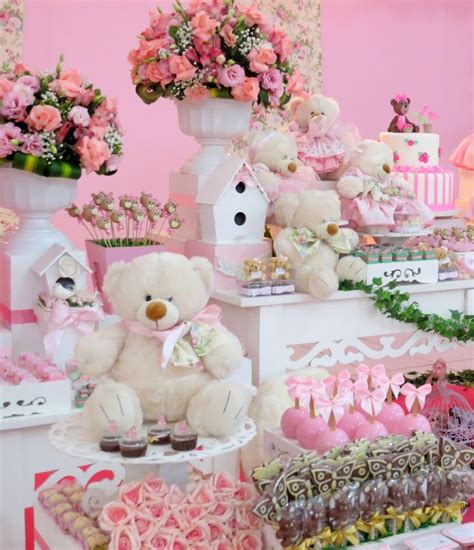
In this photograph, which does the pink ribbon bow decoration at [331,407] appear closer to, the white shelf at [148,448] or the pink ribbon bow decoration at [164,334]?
the white shelf at [148,448]

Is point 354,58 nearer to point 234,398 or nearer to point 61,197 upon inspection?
point 61,197

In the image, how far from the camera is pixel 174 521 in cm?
149

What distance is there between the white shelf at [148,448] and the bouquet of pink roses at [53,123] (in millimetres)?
783

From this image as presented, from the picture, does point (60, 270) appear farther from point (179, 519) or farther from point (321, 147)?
point (321, 147)

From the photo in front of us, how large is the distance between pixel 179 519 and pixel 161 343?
0.39 meters

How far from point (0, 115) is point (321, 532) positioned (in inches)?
52.0

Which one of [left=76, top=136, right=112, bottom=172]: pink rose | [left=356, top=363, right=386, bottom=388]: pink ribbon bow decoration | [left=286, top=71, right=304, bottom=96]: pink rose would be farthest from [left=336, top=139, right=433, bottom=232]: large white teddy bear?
[left=356, top=363, right=386, bottom=388]: pink ribbon bow decoration

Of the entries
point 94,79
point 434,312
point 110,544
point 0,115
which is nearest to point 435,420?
point 434,312

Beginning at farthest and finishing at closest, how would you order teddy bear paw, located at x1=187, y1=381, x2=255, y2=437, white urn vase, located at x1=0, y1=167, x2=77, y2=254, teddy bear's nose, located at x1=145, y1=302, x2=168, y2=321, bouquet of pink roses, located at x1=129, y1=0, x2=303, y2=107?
bouquet of pink roses, located at x1=129, y1=0, x2=303, y2=107
white urn vase, located at x1=0, y1=167, x2=77, y2=254
teddy bear's nose, located at x1=145, y1=302, x2=168, y2=321
teddy bear paw, located at x1=187, y1=381, x2=255, y2=437

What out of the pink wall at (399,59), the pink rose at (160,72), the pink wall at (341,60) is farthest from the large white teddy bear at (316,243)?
the pink wall at (399,59)

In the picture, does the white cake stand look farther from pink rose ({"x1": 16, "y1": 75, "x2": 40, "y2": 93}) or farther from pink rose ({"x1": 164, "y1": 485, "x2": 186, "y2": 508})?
pink rose ({"x1": 16, "y1": 75, "x2": 40, "y2": 93})

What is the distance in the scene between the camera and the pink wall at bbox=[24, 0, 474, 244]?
4.15 m

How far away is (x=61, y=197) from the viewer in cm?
229

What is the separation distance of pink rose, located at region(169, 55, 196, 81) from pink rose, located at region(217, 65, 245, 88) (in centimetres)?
8
